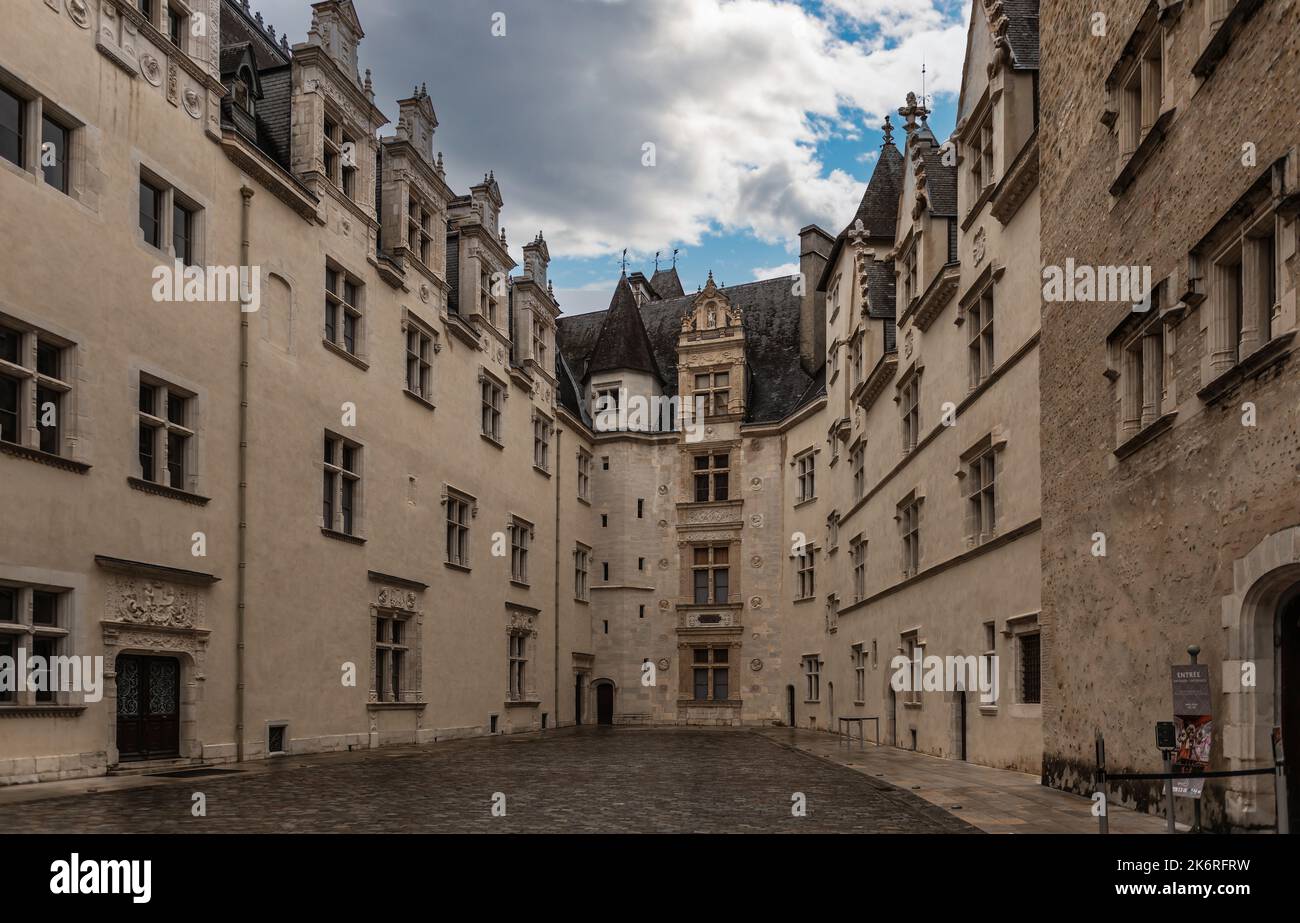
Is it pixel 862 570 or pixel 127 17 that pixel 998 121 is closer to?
pixel 127 17

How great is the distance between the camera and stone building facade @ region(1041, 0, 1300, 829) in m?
10.4

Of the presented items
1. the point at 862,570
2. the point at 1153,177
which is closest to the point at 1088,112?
the point at 1153,177

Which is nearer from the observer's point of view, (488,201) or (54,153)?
(54,153)

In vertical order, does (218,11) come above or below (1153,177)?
above

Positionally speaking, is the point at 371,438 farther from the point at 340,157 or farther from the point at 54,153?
the point at 54,153

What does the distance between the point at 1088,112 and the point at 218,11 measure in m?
15.0

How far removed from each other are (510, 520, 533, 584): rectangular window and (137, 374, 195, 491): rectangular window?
17.0m

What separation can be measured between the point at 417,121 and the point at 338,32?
481cm

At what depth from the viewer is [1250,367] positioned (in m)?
10.6

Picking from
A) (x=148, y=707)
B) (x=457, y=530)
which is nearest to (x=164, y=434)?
(x=148, y=707)

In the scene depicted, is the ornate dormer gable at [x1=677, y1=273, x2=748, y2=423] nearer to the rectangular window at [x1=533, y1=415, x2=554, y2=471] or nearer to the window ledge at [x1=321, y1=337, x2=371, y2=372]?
the rectangular window at [x1=533, y1=415, x2=554, y2=471]

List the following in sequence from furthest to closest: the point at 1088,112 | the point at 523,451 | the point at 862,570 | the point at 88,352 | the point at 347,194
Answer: the point at 523,451
the point at 862,570
the point at 347,194
the point at 88,352
the point at 1088,112
